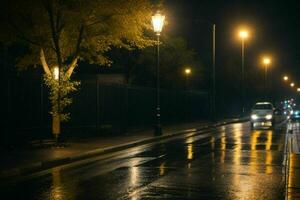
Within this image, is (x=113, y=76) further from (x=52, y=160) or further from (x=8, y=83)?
(x=52, y=160)

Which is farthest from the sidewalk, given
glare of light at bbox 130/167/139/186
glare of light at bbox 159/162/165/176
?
glare of light at bbox 130/167/139/186

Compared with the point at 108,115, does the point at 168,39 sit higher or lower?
higher

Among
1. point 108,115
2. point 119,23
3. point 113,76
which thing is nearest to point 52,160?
point 119,23

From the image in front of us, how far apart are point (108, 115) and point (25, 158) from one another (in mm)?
13380

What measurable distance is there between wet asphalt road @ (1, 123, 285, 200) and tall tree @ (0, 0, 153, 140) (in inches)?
155

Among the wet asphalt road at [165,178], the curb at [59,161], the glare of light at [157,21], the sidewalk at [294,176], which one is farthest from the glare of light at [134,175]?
the glare of light at [157,21]

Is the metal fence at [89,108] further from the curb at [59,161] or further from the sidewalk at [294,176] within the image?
the sidewalk at [294,176]

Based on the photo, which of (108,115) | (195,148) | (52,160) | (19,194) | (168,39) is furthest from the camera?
(168,39)

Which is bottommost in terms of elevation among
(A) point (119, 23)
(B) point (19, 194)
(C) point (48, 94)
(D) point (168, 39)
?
(B) point (19, 194)

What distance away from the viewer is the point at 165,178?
1362 cm

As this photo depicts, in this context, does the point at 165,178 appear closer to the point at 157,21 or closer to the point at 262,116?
the point at 157,21

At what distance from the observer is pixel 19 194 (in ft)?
37.8

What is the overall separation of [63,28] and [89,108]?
749 centimetres

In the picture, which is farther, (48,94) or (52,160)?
(48,94)
